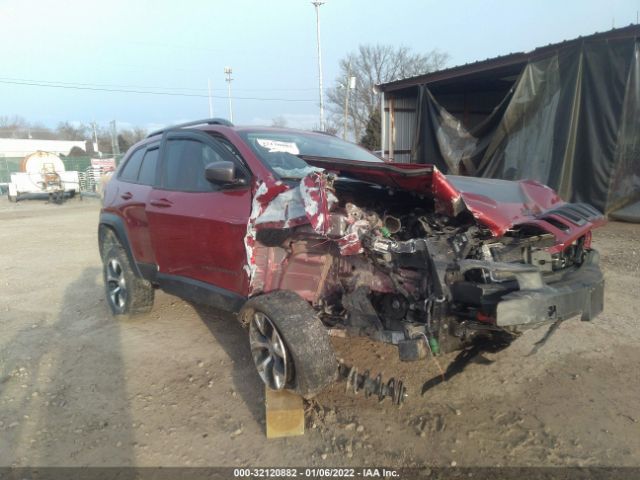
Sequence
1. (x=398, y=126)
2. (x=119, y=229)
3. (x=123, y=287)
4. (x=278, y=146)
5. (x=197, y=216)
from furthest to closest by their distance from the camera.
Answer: (x=398, y=126) < (x=123, y=287) < (x=119, y=229) < (x=278, y=146) < (x=197, y=216)

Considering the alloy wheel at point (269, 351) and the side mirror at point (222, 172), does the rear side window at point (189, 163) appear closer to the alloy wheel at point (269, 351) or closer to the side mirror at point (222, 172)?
the side mirror at point (222, 172)

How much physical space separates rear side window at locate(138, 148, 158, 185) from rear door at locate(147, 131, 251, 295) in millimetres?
169

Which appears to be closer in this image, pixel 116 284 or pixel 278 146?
pixel 278 146

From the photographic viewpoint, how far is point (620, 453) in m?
2.53

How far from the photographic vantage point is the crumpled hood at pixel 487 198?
8.75 ft

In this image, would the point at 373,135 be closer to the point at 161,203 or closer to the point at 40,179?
the point at 40,179

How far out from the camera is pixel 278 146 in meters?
3.60

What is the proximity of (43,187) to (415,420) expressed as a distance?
74.3 feet

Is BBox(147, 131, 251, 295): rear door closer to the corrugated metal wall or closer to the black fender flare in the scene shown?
the black fender flare

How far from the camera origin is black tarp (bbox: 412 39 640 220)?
8016 mm

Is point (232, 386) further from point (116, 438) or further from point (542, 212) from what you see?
point (542, 212)

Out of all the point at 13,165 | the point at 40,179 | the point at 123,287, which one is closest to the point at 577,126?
the point at 123,287

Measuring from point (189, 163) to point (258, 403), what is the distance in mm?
1989

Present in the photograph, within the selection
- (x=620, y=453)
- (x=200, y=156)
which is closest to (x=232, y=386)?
(x=200, y=156)
